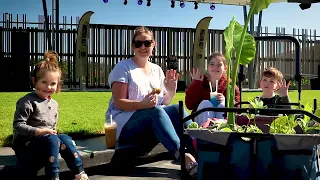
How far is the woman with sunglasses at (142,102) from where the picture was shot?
310 centimetres

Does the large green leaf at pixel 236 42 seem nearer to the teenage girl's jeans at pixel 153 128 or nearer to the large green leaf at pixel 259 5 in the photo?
the large green leaf at pixel 259 5

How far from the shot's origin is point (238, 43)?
240 cm

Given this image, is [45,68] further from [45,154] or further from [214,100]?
[214,100]

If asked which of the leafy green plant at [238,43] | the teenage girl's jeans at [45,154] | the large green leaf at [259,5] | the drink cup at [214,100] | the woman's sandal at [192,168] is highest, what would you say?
the large green leaf at [259,5]

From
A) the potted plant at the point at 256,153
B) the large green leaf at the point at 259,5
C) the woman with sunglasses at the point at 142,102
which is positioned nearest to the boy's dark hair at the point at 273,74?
the woman with sunglasses at the point at 142,102

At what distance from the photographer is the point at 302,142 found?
1666 millimetres

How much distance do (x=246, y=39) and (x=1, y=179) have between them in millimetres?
1637

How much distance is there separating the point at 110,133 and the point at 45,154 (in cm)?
69

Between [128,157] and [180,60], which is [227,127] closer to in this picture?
[128,157]

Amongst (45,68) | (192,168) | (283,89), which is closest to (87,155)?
(45,68)

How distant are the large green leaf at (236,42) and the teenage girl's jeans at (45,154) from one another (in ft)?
3.66

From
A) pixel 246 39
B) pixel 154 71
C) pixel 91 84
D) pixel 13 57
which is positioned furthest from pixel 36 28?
pixel 246 39

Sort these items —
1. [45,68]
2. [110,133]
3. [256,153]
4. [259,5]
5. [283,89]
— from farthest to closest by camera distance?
[283,89]
[110,133]
[45,68]
[259,5]
[256,153]

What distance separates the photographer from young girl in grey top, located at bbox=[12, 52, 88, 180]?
2.68 m
